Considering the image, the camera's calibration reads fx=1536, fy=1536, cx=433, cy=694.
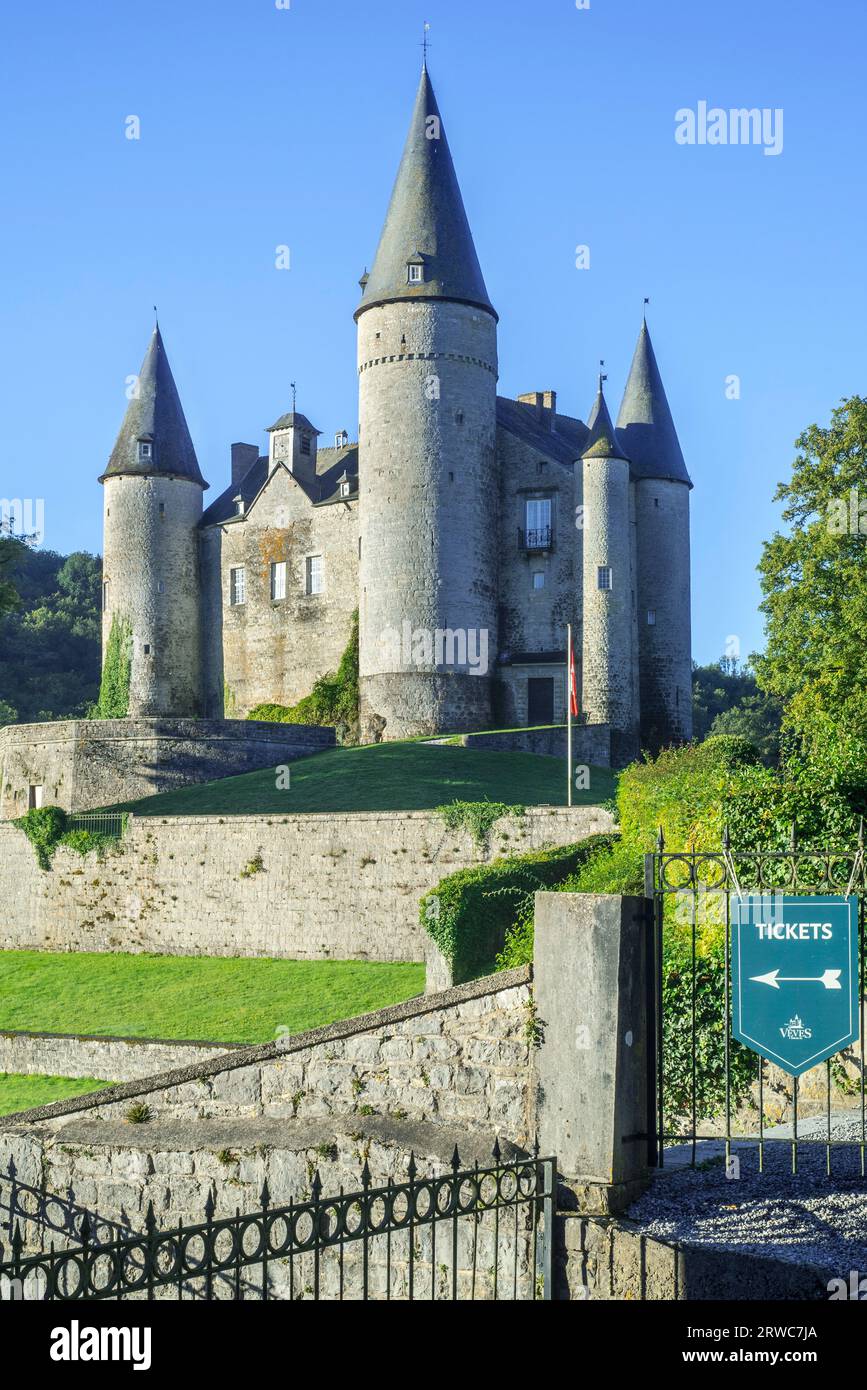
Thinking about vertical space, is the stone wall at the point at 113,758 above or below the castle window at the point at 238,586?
below

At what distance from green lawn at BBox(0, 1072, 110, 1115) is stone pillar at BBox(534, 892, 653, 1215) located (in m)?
12.5

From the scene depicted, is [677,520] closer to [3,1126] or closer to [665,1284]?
[3,1126]

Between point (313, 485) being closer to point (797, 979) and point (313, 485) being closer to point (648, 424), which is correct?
point (648, 424)

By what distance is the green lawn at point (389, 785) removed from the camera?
109 feet

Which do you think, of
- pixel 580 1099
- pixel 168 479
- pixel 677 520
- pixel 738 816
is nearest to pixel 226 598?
pixel 168 479

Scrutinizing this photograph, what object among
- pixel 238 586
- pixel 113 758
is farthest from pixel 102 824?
pixel 238 586

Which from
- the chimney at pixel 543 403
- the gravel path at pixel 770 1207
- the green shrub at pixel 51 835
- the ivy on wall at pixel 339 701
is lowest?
the gravel path at pixel 770 1207

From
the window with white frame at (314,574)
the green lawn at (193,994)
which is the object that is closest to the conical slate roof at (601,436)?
the window with white frame at (314,574)

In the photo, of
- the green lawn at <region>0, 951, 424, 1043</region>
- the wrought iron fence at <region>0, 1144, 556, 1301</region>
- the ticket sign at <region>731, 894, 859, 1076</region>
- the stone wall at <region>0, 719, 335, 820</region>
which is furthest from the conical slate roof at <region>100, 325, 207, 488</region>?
the ticket sign at <region>731, 894, 859, 1076</region>

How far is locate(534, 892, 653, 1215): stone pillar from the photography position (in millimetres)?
8953

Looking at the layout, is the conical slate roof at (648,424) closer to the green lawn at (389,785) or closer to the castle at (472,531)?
the castle at (472,531)

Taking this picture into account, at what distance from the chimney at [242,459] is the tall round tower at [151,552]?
379cm

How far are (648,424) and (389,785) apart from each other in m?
20.6
